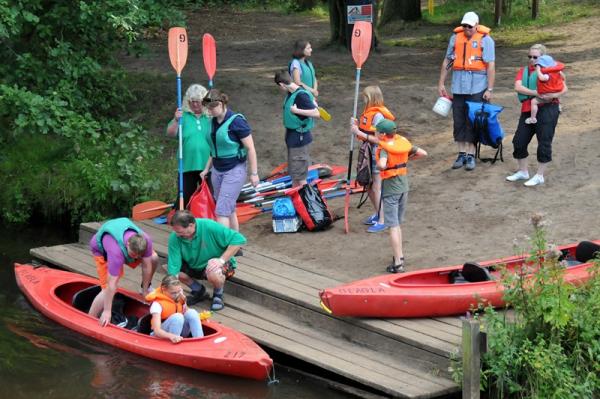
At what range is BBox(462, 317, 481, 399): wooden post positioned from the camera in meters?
7.39

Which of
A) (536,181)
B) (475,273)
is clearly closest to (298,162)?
(536,181)

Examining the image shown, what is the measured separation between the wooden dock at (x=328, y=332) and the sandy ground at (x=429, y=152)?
470 millimetres

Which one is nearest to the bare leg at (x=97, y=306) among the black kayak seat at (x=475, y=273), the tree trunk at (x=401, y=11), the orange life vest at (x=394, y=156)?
the orange life vest at (x=394, y=156)

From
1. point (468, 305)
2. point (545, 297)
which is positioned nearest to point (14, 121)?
point (468, 305)

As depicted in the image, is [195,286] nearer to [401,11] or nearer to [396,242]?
[396,242]

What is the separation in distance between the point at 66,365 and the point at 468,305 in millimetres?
3488

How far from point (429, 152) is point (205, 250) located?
4616mm

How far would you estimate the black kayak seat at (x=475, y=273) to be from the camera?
8.75 meters

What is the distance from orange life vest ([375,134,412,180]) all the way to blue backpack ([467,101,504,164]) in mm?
2483

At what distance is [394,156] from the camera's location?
31.0ft

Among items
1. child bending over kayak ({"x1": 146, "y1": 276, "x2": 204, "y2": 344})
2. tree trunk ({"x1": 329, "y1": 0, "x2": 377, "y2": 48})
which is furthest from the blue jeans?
tree trunk ({"x1": 329, "y1": 0, "x2": 377, "y2": 48})

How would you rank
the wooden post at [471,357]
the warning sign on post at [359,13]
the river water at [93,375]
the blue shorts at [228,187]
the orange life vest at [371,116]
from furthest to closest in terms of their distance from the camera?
the warning sign on post at [359,13] → the orange life vest at [371,116] → the blue shorts at [228,187] → the river water at [93,375] → the wooden post at [471,357]

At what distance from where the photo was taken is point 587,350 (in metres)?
7.62

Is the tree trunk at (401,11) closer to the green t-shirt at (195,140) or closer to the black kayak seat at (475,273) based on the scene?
the green t-shirt at (195,140)
